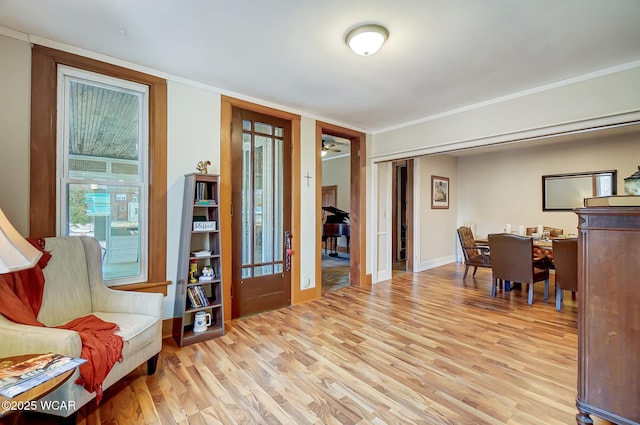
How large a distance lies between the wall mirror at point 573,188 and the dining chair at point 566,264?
8.34 feet

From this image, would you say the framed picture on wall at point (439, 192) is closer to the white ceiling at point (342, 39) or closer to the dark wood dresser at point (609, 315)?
the white ceiling at point (342, 39)

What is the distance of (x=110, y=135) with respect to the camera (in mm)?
2656

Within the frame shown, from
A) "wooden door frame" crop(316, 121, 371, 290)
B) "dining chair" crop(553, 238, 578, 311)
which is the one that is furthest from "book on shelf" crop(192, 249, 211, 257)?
"dining chair" crop(553, 238, 578, 311)

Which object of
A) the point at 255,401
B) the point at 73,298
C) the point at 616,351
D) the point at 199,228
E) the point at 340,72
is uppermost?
the point at 340,72

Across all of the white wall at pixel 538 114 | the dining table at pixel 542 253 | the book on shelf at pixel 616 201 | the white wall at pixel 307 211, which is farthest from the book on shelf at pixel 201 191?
the dining table at pixel 542 253

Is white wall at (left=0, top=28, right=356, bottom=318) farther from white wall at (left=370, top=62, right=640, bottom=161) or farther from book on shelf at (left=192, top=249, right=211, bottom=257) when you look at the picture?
white wall at (left=370, top=62, right=640, bottom=161)

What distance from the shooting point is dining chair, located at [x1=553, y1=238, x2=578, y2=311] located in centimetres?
338

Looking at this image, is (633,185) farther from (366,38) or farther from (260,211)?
(260,211)

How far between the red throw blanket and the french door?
1530mm

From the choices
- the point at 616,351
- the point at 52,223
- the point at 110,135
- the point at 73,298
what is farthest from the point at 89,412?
the point at 616,351

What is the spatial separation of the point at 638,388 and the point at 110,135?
13.5ft

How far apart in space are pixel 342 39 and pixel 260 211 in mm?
2102

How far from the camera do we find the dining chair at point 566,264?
3.38 meters

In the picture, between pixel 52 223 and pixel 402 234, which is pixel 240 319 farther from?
pixel 402 234
